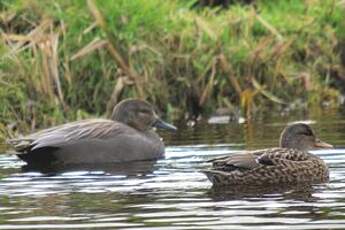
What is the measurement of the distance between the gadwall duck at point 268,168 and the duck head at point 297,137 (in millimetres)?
735

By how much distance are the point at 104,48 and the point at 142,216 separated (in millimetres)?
7824

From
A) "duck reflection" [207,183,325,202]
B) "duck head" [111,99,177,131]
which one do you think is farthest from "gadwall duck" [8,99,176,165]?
"duck reflection" [207,183,325,202]

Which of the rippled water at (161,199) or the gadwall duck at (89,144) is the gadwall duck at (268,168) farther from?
the gadwall duck at (89,144)

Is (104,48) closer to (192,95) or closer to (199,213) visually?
(192,95)

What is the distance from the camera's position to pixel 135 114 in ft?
47.9

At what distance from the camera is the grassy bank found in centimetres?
1612

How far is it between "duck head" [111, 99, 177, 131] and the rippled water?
85cm

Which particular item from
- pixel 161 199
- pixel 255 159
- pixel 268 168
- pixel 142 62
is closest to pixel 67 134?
pixel 255 159

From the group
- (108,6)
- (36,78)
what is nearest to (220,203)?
(36,78)

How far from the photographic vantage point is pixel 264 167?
37.2 ft

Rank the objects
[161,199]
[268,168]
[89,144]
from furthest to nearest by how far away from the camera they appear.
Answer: [89,144] → [268,168] → [161,199]

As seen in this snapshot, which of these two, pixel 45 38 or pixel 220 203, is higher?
pixel 45 38

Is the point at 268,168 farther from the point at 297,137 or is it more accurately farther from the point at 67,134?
the point at 67,134

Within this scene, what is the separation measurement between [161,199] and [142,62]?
7.17m
